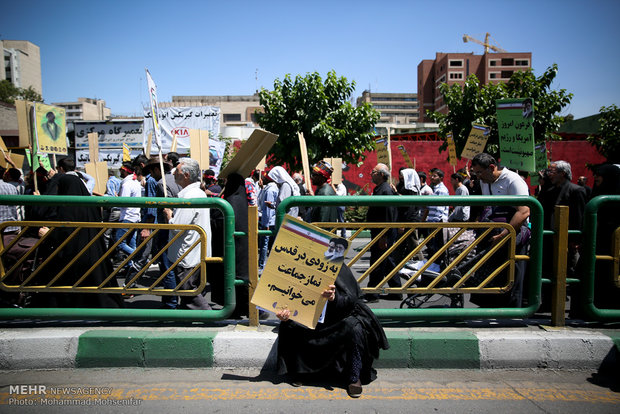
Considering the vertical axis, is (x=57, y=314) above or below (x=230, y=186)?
below

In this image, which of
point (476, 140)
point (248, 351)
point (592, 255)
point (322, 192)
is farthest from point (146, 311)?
point (476, 140)

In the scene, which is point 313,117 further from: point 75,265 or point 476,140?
point 75,265

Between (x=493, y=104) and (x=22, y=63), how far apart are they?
111003 millimetres

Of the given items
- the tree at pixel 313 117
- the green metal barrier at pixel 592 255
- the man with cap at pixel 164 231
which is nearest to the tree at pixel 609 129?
the tree at pixel 313 117

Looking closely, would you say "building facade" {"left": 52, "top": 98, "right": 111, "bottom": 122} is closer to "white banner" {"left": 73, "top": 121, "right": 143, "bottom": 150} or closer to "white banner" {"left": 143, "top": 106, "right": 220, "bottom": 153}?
"white banner" {"left": 143, "top": 106, "right": 220, "bottom": 153}

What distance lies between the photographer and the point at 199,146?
342 inches

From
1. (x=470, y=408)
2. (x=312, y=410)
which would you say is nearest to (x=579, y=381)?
(x=470, y=408)

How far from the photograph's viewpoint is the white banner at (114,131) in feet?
66.2

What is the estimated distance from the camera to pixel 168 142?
72.2 ft

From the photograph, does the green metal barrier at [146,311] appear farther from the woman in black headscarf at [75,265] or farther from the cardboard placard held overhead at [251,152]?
the cardboard placard held overhead at [251,152]

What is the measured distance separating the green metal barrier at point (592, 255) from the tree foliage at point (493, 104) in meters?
14.3

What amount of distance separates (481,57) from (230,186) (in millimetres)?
133120

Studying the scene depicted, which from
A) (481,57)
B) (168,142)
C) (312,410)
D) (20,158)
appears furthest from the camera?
(481,57)

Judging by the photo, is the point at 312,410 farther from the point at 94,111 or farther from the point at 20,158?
the point at 94,111
